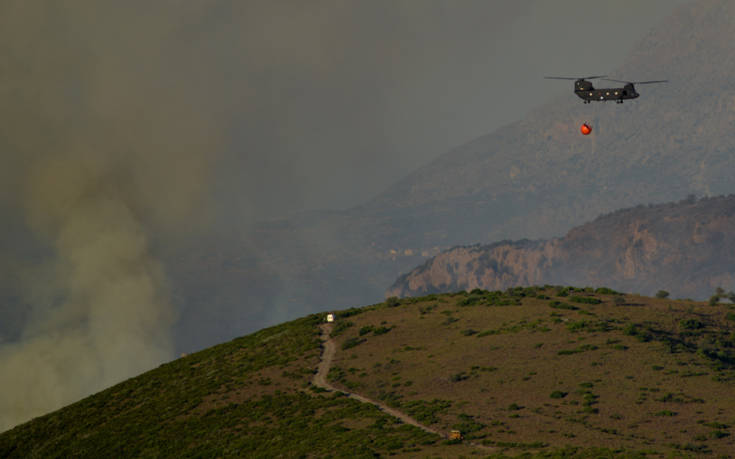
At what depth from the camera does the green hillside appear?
71.7 meters

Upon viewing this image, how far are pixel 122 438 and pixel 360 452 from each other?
39096mm

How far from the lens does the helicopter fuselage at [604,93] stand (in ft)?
373

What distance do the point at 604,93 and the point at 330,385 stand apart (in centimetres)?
6054

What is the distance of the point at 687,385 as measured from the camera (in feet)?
274

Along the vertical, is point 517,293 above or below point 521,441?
above

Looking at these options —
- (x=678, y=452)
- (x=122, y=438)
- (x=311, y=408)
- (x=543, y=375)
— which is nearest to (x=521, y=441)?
(x=678, y=452)

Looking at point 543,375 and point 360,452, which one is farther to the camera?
point 543,375

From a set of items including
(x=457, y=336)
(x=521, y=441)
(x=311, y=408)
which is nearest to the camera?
(x=521, y=441)

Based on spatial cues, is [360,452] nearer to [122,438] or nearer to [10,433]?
[122,438]

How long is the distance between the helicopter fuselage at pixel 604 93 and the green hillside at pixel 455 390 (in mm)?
31532

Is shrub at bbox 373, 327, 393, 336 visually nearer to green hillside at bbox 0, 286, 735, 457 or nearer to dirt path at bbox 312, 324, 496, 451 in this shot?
green hillside at bbox 0, 286, 735, 457

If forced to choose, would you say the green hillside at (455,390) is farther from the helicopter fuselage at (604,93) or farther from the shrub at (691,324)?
the helicopter fuselage at (604,93)

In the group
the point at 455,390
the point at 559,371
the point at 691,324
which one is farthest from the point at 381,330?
the point at 691,324

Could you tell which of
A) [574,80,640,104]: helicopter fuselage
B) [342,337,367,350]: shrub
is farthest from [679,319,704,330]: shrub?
[342,337,367,350]: shrub
